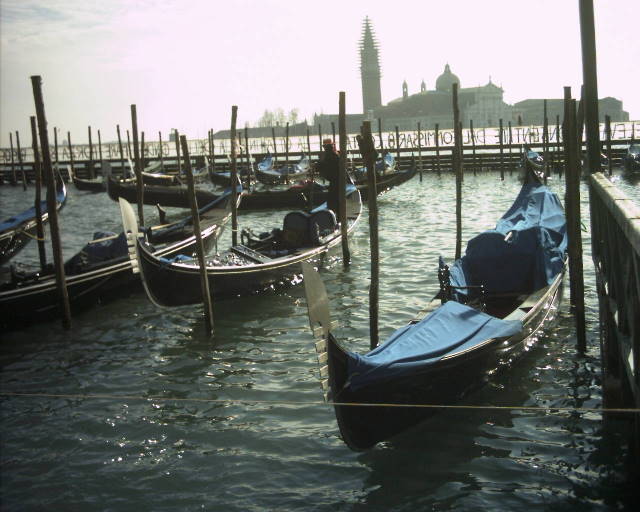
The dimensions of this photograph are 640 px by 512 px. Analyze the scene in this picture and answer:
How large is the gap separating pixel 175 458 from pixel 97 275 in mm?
3250

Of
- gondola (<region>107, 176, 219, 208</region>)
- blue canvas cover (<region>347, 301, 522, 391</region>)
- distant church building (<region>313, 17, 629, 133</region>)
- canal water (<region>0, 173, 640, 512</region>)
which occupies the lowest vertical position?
canal water (<region>0, 173, 640, 512</region>)

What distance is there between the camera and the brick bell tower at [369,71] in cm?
8881

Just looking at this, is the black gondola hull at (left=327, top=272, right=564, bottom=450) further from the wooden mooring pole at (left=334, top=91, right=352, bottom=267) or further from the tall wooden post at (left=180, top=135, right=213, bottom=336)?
the wooden mooring pole at (left=334, top=91, right=352, bottom=267)

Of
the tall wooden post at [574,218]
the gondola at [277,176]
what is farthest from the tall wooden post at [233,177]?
the gondola at [277,176]

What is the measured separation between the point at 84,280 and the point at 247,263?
150cm

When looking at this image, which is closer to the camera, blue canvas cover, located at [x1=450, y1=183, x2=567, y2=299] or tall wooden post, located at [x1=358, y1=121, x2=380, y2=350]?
tall wooden post, located at [x1=358, y1=121, x2=380, y2=350]

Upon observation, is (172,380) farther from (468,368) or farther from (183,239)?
(183,239)

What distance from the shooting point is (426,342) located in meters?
3.61

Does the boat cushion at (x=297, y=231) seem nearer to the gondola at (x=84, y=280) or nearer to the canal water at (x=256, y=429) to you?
the gondola at (x=84, y=280)

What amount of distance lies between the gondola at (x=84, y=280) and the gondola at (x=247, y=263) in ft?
0.81

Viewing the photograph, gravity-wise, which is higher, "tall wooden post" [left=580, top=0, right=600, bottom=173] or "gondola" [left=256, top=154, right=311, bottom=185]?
"tall wooden post" [left=580, top=0, right=600, bottom=173]

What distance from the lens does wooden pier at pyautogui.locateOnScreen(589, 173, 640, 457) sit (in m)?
2.62

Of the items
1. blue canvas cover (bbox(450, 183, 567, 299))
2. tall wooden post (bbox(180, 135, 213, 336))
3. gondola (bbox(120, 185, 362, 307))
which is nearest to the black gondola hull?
blue canvas cover (bbox(450, 183, 567, 299))

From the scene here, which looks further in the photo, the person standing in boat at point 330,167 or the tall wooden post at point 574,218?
the person standing in boat at point 330,167
